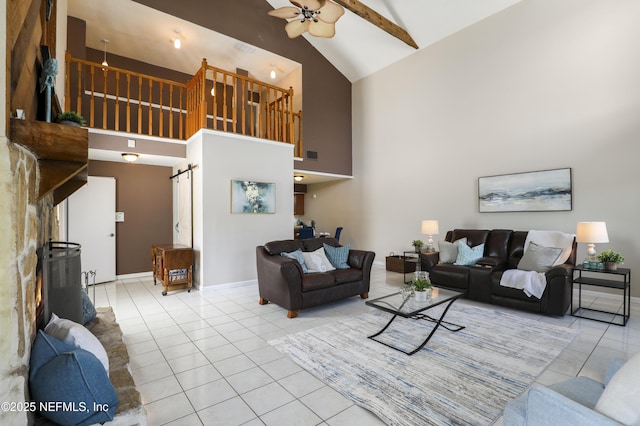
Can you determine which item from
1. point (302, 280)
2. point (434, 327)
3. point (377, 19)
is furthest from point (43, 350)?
point (377, 19)

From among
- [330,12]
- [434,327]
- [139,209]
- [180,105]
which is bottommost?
[434,327]

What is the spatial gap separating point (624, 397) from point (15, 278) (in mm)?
2368

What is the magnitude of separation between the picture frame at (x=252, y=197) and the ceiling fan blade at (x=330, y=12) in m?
2.78

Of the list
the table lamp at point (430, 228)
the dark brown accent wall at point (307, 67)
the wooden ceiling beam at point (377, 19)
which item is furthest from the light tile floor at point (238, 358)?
the wooden ceiling beam at point (377, 19)

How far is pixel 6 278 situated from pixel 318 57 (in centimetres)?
742

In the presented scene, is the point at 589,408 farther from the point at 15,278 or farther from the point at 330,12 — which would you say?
the point at 330,12

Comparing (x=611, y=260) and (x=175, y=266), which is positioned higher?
(x=611, y=260)

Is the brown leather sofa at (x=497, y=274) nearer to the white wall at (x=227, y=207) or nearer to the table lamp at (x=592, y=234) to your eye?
the table lamp at (x=592, y=234)

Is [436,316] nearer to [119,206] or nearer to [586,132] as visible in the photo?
[586,132]

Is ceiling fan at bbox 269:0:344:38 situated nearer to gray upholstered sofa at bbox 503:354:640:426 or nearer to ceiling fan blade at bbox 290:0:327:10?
ceiling fan blade at bbox 290:0:327:10

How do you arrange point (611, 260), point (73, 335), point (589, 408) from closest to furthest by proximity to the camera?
point (589, 408) < point (73, 335) < point (611, 260)

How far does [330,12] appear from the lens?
14.4ft

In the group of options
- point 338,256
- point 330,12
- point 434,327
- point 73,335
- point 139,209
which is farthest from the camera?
point 139,209

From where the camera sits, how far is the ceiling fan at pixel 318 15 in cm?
432
